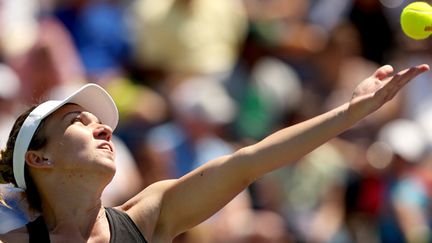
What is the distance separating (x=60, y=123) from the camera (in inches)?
206

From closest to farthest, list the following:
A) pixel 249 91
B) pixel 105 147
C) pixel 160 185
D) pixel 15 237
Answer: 1. pixel 15 237
2. pixel 105 147
3. pixel 160 185
4. pixel 249 91

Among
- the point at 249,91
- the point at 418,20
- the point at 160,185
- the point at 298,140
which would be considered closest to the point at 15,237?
the point at 160,185

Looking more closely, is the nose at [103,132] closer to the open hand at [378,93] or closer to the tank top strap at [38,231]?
the tank top strap at [38,231]

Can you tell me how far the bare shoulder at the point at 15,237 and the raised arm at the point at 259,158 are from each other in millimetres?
690

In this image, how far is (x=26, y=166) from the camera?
521cm

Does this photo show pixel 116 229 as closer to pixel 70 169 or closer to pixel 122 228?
pixel 122 228

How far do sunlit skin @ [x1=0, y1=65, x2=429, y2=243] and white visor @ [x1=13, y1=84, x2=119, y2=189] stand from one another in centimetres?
5

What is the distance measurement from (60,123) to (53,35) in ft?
12.5

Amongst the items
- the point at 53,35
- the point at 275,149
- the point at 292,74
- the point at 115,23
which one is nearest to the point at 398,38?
the point at 292,74

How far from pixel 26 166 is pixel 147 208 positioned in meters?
0.61

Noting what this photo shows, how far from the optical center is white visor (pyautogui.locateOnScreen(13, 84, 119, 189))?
515 centimetres

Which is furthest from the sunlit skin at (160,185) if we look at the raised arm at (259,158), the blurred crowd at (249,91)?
the blurred crowd at (249,91)

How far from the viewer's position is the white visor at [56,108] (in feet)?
16.9

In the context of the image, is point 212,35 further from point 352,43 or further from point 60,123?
point 60,123
